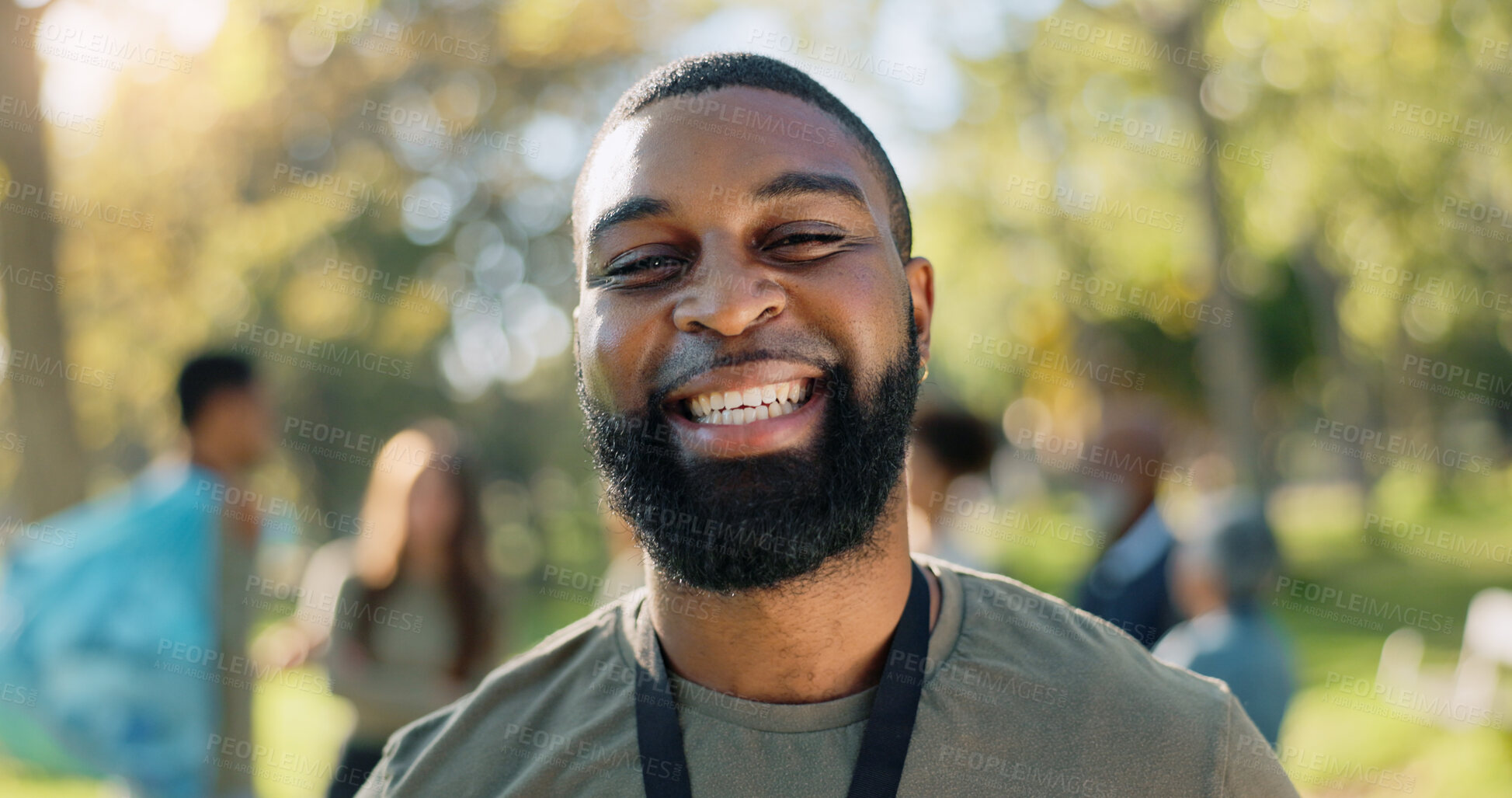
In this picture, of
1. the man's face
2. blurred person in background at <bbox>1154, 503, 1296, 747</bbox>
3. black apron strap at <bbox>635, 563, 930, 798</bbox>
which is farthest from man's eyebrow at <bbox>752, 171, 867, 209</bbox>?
blurred person in background at <bbox>1154, 503, 1296, 747</bbox>

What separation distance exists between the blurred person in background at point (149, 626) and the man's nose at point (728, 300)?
3.61 metres

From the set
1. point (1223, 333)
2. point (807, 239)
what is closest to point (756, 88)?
point (807, 239)

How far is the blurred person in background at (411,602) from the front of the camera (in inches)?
191

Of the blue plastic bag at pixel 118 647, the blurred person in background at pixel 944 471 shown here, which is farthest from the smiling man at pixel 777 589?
the blurred person in background at pixel 944 471

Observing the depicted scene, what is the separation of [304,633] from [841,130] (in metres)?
4.74

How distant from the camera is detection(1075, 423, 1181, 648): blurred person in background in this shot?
4.88 metres

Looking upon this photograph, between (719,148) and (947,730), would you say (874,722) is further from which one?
(719,148)


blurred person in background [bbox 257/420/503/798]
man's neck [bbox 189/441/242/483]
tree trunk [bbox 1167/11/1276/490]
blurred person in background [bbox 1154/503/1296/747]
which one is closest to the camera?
blurred person in background [bbox 1154/503/1296/747]

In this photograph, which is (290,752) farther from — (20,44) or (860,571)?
(860,571)

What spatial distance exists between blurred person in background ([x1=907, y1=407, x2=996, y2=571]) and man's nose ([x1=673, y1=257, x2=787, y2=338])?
3405 millimetres

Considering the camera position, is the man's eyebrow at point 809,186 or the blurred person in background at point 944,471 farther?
the blurred person in background at point 944,471

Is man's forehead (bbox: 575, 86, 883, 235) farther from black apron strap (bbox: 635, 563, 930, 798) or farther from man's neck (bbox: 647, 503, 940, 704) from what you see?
black apron strap (bbox: 635, 563, 930, 798)

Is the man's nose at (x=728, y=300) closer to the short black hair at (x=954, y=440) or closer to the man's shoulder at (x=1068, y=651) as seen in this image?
the man's shoulder at (x=1068, y=651)

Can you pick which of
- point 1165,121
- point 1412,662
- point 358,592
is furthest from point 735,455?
point 1165,121
